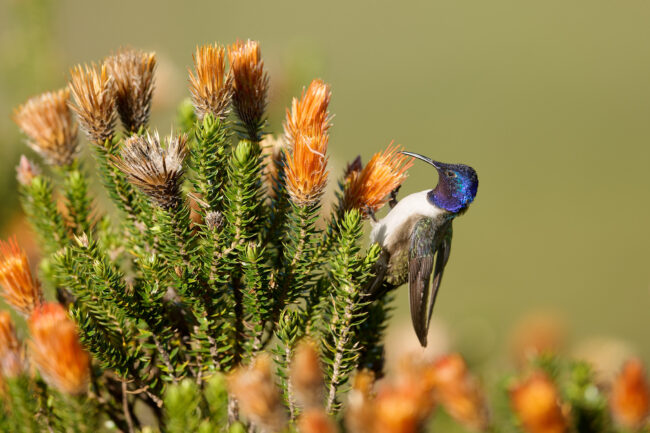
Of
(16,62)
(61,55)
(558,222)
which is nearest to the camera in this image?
(16,62)

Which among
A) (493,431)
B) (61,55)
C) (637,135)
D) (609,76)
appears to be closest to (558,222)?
(637,135)

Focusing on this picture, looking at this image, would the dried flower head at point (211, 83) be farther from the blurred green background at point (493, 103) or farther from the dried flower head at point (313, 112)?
the blurred green background at point (493, 103)

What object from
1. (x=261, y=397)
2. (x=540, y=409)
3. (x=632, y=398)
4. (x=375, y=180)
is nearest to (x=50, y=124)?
(x=375, y=180)

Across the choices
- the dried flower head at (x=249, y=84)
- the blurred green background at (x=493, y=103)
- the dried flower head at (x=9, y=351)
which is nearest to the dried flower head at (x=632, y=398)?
the dried flower head at (x=249, y=84)

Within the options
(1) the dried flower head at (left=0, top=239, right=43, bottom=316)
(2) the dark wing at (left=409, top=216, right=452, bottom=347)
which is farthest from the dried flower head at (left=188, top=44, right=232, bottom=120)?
(2) the dark wing at (left=409, top=216, right=452, bottom=347)

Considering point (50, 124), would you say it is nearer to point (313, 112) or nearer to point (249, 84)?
point (249, 84)

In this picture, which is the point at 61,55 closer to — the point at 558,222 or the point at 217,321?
the point at 217,321
